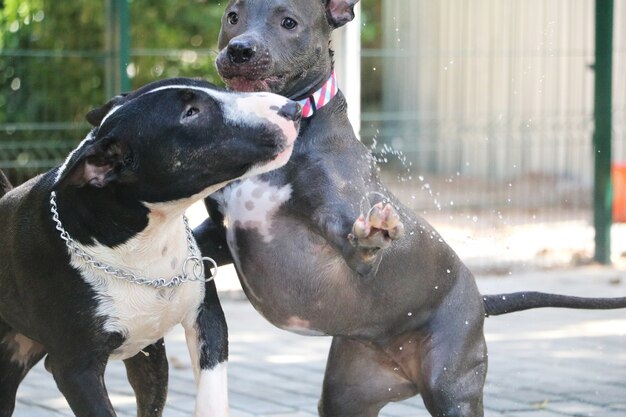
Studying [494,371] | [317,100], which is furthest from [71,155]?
[494,371]

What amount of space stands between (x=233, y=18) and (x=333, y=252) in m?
0.93

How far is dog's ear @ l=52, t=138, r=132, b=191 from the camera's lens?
12.9 feet

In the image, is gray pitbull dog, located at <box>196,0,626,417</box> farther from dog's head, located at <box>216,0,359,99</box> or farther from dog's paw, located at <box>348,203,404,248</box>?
dog's paw, located at <box>348,203,404,248</box>

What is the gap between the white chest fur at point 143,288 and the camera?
406 centimetres

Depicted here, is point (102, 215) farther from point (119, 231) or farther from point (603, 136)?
point (603, 136)

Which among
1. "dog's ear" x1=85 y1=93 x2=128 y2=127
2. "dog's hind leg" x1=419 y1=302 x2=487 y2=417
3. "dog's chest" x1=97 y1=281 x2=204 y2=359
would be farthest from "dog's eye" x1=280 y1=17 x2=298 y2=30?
"dog's hind leg" x1=419 y1=302 x2=487 y2=417

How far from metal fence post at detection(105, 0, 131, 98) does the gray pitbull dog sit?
4271 mm

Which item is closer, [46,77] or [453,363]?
[453,363]

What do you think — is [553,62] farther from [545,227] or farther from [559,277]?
[559,277]

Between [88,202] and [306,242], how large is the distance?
2.82 feet

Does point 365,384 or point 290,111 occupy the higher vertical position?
point 290,111

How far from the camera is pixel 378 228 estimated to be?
3996 millimetres

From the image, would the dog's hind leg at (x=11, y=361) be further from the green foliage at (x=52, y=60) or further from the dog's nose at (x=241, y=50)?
the green foliage at (x=52, y=60)

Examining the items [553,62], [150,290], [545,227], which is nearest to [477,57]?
[553,62]
